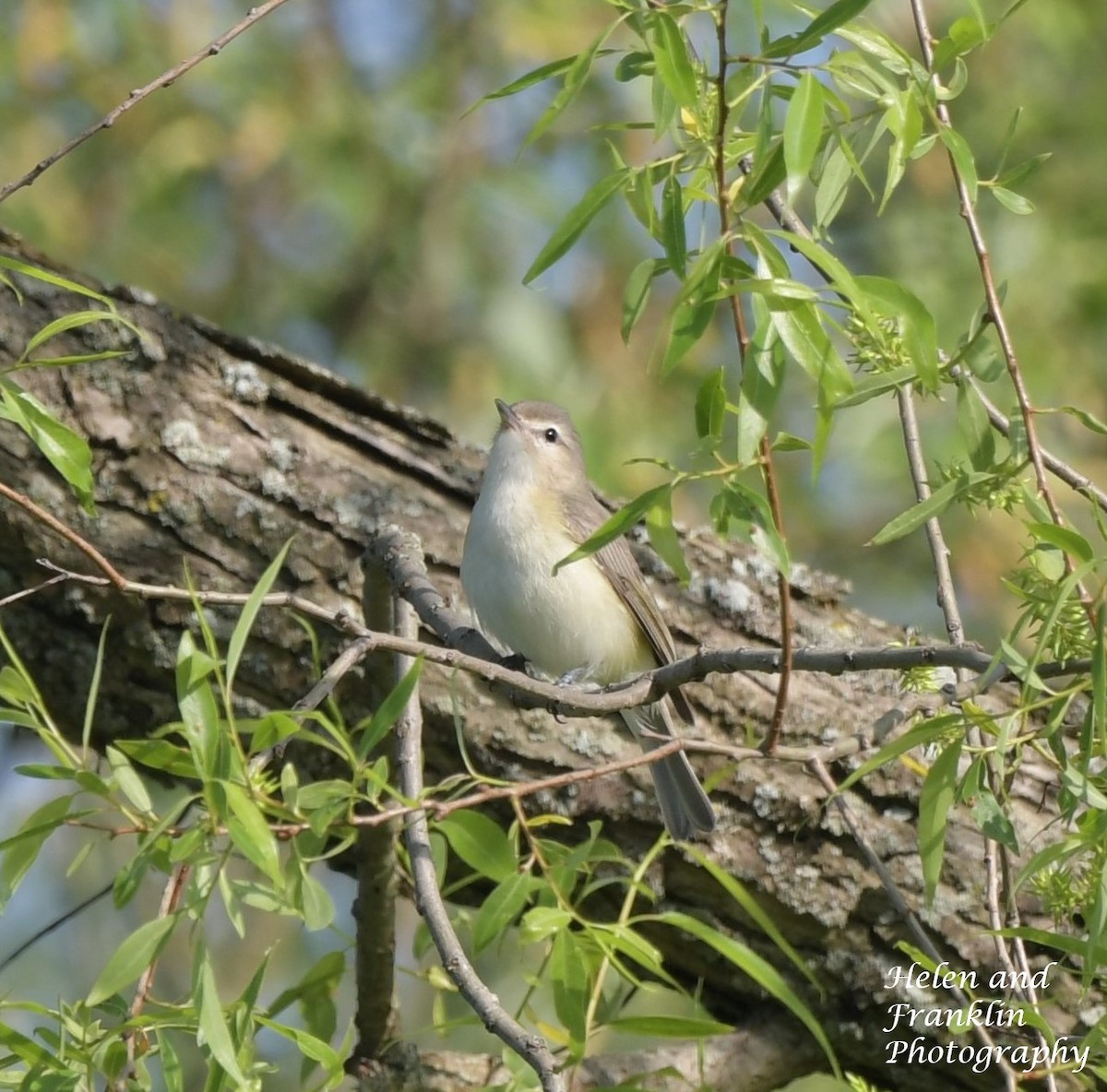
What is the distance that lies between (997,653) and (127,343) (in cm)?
288

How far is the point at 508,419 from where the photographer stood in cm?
470

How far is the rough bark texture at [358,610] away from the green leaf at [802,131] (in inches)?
76.7

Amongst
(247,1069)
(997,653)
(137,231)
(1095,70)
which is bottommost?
(247,1069)

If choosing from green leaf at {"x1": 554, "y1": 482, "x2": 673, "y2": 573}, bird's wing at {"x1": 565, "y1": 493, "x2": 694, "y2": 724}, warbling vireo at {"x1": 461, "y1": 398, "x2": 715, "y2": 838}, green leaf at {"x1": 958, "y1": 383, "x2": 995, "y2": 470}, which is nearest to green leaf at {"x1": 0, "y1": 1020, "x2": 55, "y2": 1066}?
green leaf at {"x1": 554, "y1": 482, "x2": 673, "y2": 573}

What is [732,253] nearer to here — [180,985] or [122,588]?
[122,588]

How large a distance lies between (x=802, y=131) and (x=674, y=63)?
186 mm

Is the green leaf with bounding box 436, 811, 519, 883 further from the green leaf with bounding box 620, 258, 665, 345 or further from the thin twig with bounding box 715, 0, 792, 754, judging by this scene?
the green leaf with bounding box 620, 258, 665, 345

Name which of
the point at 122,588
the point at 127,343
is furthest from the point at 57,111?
the point at 122,588

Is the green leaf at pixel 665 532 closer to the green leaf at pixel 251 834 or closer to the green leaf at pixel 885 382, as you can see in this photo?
the green leaf at pixel 885 382

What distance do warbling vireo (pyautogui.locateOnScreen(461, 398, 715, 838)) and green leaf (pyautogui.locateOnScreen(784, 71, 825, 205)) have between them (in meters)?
2.23

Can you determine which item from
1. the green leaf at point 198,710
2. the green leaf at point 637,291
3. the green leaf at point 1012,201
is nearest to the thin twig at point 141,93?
the green leaf at point 637,291

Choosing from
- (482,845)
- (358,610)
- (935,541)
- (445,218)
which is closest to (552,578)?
(358,610)

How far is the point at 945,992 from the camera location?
3.43 meters

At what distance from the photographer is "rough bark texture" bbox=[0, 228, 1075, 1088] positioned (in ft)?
11.5
